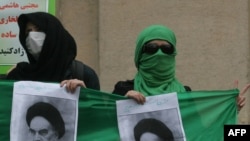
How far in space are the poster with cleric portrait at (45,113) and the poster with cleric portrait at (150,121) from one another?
265 millimetres

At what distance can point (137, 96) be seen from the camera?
2.77 meters

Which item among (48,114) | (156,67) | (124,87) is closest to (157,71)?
(156,67)

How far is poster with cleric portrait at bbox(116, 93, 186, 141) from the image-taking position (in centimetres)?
280

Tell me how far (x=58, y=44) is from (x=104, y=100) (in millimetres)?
378

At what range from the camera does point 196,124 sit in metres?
2.95

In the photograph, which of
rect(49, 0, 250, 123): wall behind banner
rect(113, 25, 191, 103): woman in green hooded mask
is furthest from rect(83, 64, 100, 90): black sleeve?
rect(49, 0, 250, 123): wall behind banner

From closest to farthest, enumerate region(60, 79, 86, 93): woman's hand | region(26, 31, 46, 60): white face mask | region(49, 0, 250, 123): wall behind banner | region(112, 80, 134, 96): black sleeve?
region(60, 79, 86, 93): woman's hand → region(26, 31, 46, 60): white face mask → region(112, 80, 134, 96): black sleeve → region(49, 0, 250, 123): wall behind banner

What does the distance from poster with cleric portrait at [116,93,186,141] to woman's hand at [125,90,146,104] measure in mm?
25

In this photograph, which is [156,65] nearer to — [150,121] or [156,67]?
[156,67]

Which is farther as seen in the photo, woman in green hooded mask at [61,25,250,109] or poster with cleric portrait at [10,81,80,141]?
woman in green hooded mask at [61,25,250,109]

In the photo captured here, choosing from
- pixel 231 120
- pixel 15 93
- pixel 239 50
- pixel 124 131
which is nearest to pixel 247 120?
pixel 239 50

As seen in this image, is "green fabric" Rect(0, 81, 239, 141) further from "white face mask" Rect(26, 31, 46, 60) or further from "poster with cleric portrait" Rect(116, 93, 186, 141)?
"white face mask" Rect(26, 31, 46, 60)

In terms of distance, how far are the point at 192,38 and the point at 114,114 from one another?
2.38 metres

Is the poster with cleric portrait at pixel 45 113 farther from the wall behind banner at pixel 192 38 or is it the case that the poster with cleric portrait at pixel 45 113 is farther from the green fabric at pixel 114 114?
the wall behind banner at pixel 192 38
